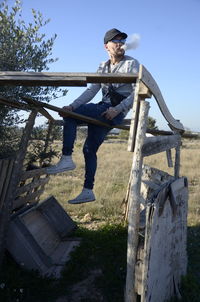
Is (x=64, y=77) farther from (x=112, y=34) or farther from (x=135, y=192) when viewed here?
(x=112, y=34)

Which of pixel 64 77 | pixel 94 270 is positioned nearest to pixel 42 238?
pixel 94 270

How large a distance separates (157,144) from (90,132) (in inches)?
50.8

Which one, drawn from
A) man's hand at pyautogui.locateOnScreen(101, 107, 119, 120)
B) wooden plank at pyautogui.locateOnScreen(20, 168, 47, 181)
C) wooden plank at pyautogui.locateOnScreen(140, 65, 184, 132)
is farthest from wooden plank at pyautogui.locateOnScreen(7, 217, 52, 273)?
wooden plank at pyautogui.locateOnScreen(140, 65, 184, 132)

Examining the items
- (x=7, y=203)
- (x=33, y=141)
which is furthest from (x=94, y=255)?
(x=33, y=141)

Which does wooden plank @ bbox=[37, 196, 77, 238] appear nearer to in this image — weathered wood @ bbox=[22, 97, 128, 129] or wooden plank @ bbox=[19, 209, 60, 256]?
wooden plank @ bbox=[19, 209, 60, 256]

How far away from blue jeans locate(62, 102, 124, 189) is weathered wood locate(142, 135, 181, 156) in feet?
2.44

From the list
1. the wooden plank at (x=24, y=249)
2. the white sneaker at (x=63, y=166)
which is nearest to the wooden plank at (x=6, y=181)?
the wooden plank at (x=24, y=249)

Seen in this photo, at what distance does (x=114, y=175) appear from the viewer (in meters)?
15.7

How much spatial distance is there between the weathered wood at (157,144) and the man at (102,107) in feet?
2.12

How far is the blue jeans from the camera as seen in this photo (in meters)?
5.05

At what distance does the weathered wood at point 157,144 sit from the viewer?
13.2ft

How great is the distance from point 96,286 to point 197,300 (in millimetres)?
1388

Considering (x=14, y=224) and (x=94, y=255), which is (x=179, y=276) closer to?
(x=94, y=255)

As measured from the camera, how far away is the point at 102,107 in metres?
5.25
